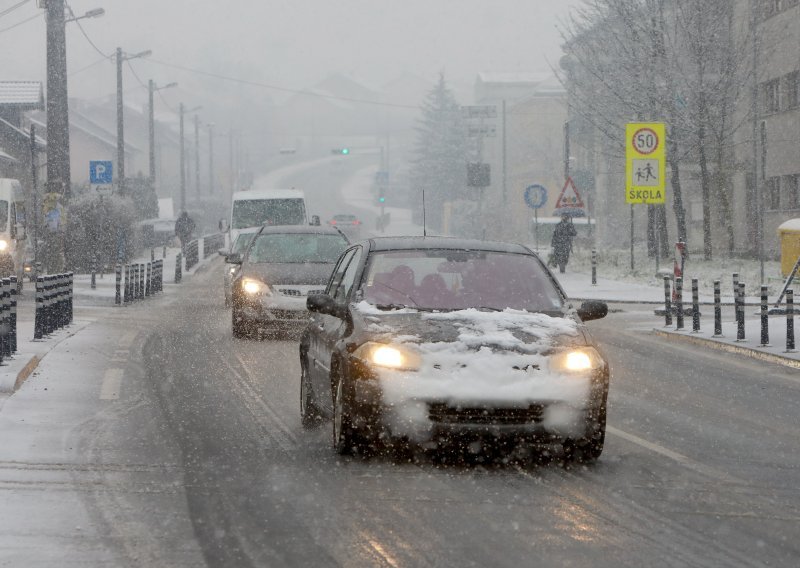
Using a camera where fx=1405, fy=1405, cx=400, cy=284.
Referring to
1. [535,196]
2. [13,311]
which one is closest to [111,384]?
[13,311]

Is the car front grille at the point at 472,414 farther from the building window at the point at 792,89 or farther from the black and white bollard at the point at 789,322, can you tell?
the building window at the point at 792,89

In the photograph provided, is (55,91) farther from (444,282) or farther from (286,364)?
(444,282)

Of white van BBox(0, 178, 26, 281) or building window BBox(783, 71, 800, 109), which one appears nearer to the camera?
white van BBox(0, 178, 26, 281)

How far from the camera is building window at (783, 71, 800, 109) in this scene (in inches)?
1563

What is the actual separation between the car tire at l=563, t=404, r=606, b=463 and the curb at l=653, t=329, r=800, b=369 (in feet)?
24.4

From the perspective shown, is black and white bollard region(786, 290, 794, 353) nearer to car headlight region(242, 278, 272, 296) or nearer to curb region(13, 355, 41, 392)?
car headlight region(242, 278, 272, 296)

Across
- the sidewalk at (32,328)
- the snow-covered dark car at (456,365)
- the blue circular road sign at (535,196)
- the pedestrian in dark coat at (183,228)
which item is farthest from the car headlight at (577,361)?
the pedestrian in dark coat at (183,228)

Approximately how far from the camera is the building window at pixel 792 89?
39688 millimetres

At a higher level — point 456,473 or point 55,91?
point 55,91

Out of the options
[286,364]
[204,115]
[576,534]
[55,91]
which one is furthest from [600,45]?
[204,115]

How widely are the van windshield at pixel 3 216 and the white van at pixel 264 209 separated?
7770 mm

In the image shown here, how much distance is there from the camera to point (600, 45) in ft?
140

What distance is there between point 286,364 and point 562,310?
618 centimetres

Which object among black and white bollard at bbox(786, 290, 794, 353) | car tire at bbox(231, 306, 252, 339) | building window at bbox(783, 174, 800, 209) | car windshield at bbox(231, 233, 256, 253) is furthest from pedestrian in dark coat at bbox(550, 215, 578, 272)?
black and white bollard at bbox(786, 290, 794, 353)
